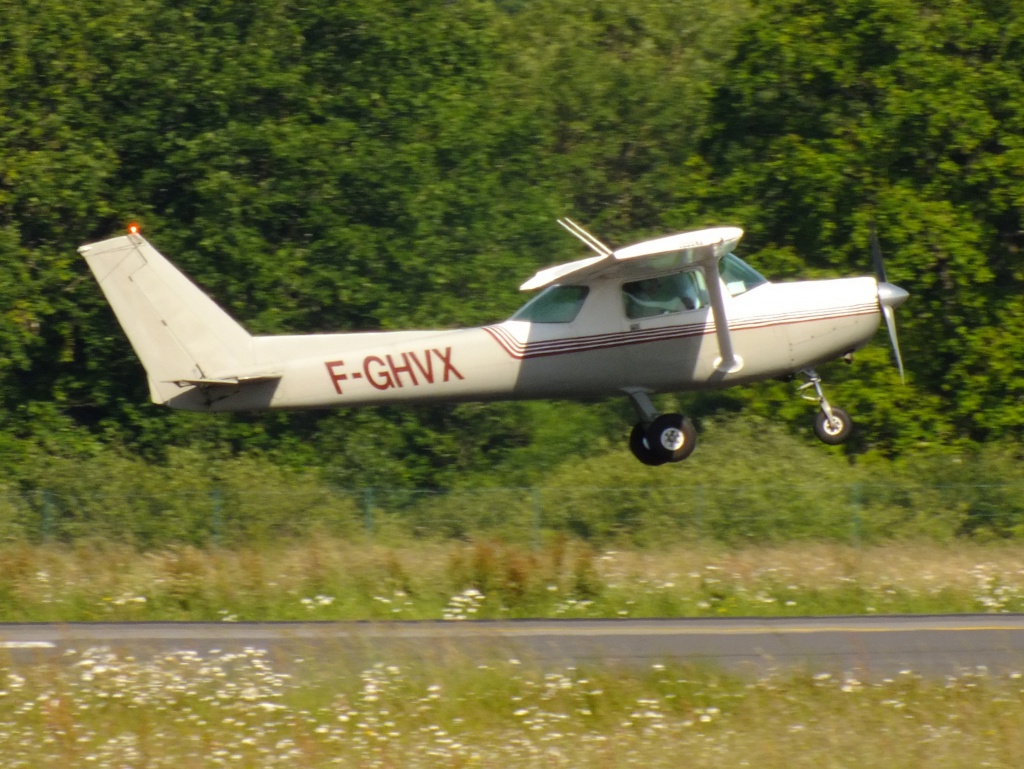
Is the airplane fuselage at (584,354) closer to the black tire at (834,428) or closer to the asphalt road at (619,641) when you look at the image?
the black tire at (834,428)

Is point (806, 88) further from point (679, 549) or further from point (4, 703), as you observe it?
point (4, 703)

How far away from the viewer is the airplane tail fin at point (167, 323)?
589 inches

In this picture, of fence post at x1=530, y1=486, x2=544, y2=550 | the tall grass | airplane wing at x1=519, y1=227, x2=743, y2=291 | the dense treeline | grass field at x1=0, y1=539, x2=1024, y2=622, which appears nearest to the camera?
airplane wing at x1=519, y1=227, x2=743, y2=291

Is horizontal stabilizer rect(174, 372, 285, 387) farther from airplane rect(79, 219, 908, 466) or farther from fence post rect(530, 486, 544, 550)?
fence post rect(530, 486, 544, 550)

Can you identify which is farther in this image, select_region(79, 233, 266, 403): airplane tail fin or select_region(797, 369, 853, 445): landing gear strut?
select_region(797, 369, 853, 445): landing gear strut

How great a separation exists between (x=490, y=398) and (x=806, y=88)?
13635 millimetres

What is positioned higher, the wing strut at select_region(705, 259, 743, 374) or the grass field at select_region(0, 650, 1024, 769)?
the wing strut at select_region(705, 259, 743, 374)

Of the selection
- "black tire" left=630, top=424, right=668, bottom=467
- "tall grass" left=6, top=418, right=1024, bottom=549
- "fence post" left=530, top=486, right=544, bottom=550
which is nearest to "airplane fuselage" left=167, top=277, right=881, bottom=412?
"black tire" left=630, top=424, right=668, bottom=467

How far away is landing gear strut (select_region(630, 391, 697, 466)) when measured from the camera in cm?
1512

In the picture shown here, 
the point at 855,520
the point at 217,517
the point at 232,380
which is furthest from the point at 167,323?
the point at 855,520

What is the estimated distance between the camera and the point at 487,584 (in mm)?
17703

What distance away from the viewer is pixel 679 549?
19828mm

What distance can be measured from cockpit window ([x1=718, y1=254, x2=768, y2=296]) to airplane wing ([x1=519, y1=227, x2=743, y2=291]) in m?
0.33

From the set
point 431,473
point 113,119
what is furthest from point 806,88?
point 113,119
